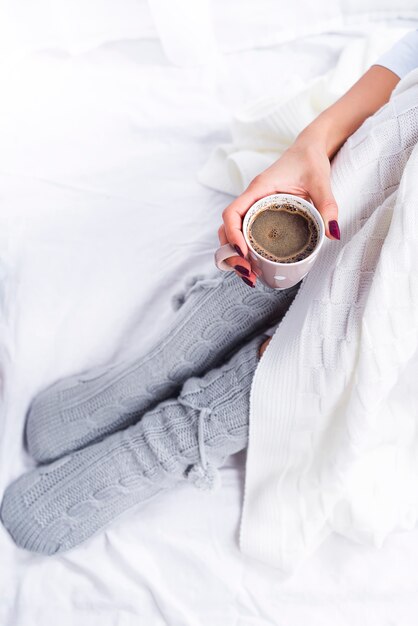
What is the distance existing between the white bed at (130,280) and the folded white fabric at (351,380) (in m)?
0.06

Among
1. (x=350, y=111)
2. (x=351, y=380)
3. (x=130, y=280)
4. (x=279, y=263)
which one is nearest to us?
(x=279, y=263)

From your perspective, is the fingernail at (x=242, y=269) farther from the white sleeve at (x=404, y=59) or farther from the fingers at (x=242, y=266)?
the white sleeve at (x=404, y=59)

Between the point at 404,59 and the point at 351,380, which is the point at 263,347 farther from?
the point at 404,59

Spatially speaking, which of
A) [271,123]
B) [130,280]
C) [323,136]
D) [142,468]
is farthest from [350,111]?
[142,468]

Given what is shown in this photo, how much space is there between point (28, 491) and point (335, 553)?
489 mm

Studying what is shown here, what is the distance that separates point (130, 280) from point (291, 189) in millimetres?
378

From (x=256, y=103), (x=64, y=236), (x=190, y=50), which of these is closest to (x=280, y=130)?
(x=256, y=103)

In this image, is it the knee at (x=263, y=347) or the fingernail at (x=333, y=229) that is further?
the knee at (x=263, y=347)

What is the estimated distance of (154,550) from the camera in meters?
0.84

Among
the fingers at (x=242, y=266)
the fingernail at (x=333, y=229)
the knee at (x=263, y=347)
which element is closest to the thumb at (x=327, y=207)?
the fingernail at (x=333, y=229)

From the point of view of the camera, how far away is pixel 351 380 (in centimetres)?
74

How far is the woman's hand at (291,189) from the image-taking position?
2.19ft

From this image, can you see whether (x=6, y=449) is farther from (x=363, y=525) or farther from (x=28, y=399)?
(x=363, y=525)

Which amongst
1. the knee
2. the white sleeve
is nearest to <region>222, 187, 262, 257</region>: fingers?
the knee
